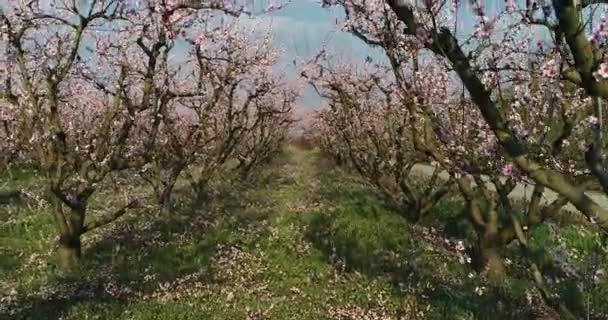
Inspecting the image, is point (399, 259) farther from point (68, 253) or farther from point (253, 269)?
point (68, 253)

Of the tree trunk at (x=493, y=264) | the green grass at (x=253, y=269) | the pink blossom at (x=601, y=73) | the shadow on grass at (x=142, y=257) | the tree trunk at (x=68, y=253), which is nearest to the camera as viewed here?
the pink blossom at (x=601, y=73)

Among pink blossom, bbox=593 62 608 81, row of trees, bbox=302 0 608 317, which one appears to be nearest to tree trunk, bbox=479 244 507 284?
row of trees, bbox=302 0 608 317

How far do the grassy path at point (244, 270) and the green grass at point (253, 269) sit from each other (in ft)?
0.08

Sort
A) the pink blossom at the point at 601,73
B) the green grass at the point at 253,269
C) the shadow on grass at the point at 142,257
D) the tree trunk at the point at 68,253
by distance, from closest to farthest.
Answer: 1. the pink blossom at the point at 601,73
2. the green grass at the point at 253,269
3. the shadow on grass at the point at 142,257
4. the tree trunk at the point at 68,253

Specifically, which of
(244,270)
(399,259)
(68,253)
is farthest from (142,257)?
(399,259)

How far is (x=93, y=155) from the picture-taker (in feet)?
38.1

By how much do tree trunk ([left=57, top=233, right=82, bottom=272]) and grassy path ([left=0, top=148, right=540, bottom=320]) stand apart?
1.01 feet

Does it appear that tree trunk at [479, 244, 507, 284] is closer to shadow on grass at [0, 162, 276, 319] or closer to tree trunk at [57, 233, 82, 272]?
shadow on grass at [0, 162, 276, 319]

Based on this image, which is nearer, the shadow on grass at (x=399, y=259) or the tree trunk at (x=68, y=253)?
the shadow on grass at (x=399, y=259)

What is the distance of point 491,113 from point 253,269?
8240mm

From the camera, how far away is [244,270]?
11836 mm

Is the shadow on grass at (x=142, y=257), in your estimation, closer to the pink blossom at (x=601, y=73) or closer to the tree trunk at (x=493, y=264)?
the tree trunk at (x=493, y=264)

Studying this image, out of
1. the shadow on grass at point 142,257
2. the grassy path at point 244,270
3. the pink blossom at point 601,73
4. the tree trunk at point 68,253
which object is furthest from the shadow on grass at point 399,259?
the pink blossom at point 601,73

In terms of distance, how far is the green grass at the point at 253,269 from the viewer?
31.2 feet
